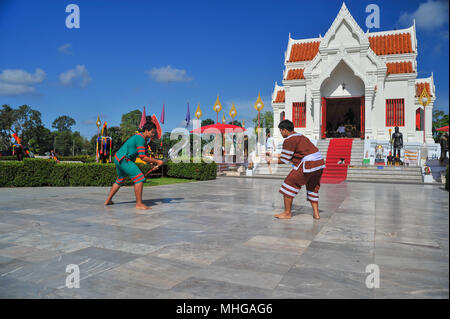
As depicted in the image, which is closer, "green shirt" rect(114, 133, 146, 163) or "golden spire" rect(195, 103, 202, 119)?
"green shirt" rect(114, 133, 146, 163)

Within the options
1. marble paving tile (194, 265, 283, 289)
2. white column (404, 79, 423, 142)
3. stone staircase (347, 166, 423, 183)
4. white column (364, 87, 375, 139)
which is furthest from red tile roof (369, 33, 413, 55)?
marble paving tile (194, 265, 283, 289)

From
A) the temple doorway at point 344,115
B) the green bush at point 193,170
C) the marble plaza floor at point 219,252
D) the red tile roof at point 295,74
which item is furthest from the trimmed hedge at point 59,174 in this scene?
the temple doorway at point 344,115

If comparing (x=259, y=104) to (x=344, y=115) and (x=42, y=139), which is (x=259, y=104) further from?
(x=42, y=139)

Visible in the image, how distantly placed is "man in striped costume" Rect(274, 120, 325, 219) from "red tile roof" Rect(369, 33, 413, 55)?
23.2 meters

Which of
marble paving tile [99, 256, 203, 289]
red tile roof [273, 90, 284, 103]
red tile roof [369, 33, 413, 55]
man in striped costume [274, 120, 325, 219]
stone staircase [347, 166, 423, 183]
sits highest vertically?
red tile roof [369, 33, 413, 55]

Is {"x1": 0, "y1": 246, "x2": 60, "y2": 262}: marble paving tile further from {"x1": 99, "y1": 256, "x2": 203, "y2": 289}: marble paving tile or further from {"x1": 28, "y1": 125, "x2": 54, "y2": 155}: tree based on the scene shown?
{"x1": 28, "y1": 125, "x2": 54, "y2": 155}: tree

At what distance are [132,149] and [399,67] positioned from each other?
2318 cm

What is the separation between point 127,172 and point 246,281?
481 cm

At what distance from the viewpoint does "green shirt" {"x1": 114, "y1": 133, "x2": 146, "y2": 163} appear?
7.16 meters

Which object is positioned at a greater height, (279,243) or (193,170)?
(193,170)

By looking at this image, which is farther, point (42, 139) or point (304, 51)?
point (42, 139)

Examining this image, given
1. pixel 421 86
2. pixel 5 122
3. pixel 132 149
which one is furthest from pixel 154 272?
pixel 5 122

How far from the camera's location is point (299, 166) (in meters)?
6.01

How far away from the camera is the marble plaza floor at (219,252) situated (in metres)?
2.84
